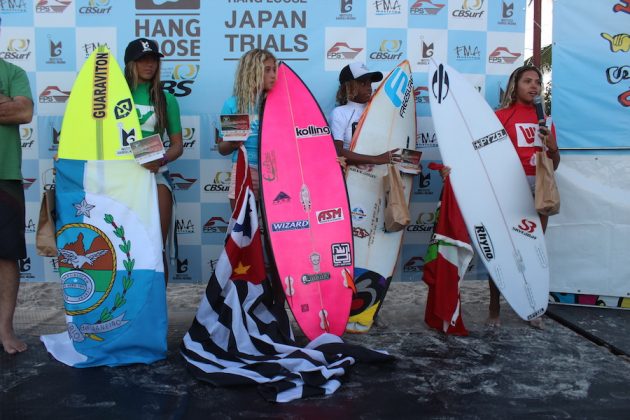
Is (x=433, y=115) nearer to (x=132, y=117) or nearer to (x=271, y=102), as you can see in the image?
(x=271, y=102)

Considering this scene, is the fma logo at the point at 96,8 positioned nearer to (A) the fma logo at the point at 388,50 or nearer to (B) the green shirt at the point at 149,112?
(B) the green shirt at the point at 149,112

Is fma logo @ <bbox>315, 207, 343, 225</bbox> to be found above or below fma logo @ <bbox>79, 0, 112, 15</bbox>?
below

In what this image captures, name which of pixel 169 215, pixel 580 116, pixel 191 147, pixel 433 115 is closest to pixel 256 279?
pixel 169 215

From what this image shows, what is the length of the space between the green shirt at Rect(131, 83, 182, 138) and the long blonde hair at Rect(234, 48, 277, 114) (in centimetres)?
37

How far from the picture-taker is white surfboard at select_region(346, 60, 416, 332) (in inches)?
130

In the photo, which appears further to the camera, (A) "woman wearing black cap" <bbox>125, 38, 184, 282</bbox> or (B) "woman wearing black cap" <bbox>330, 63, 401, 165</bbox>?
(B) "woman wearing black cap" <bbox>330, 63, 401, 165</bbox>

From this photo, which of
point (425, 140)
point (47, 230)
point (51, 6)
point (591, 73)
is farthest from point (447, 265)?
point (51, 6)

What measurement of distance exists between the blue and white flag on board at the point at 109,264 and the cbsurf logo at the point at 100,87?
292 mm

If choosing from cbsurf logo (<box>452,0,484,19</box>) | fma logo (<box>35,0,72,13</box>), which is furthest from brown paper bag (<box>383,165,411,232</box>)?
fma logo (<box>35,0,72,13</box>)

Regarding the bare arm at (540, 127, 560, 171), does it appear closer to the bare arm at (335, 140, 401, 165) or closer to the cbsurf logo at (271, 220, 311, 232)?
the bare arm at (335, 140, 401, 165)

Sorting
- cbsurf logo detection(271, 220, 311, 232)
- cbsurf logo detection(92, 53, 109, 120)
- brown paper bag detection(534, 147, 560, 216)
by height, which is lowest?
cbsurf logo detection(271, 220, 311, 232)

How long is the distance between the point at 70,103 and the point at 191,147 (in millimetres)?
894

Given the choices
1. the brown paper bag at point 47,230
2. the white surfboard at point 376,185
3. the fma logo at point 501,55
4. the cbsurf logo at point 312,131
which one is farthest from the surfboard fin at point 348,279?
the fma logo at point 501,55

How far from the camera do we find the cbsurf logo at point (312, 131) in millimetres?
3238
